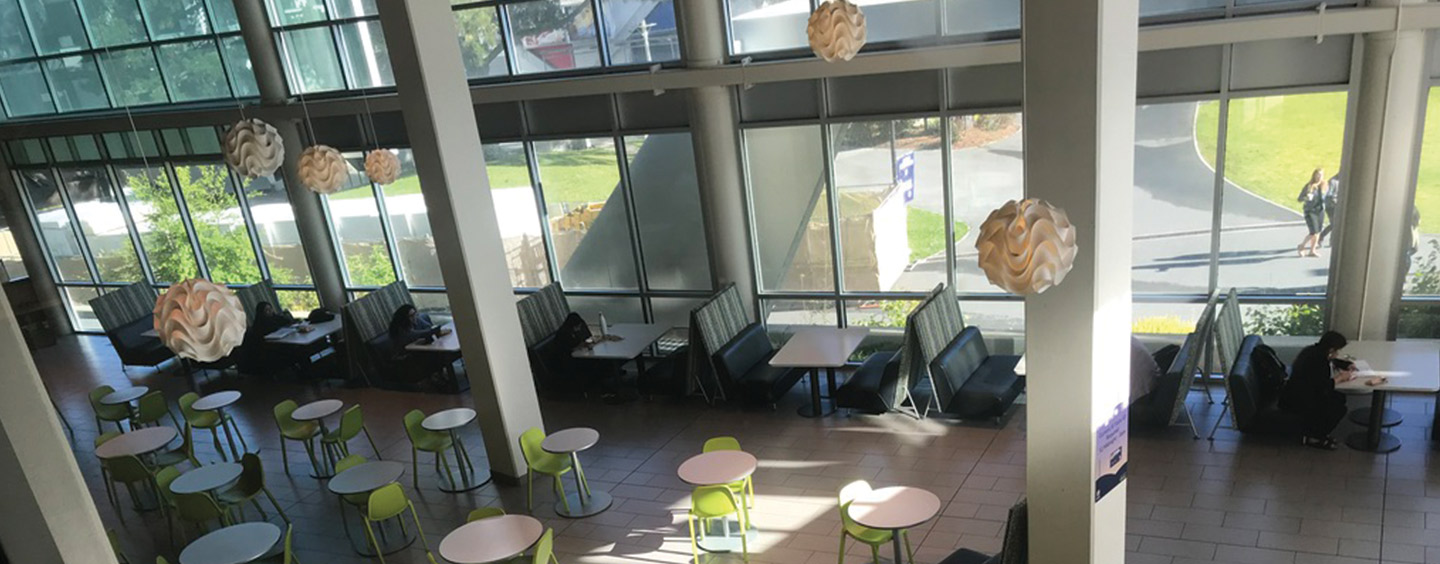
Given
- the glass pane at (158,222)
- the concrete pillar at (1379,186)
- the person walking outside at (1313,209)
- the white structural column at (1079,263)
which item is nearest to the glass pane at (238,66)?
the glass pane at (158,222)

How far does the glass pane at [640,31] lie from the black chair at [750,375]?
3.12 metres

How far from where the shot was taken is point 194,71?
12.7 m

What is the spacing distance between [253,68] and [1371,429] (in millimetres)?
12541

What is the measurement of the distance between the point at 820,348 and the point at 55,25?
12.0 metres

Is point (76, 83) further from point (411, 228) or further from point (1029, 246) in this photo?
point (1029, 246)

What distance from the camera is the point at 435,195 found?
7902 millimetres

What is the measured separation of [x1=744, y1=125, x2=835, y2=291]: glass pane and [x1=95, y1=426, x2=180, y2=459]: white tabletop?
6076mm

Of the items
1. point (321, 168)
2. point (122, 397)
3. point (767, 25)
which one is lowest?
point (122, 397)

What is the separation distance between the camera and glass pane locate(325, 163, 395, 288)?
40.6 ft

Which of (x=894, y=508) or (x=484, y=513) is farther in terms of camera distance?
(x=484, y=513)

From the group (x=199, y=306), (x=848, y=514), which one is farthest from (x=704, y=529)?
(x=199, y=306)

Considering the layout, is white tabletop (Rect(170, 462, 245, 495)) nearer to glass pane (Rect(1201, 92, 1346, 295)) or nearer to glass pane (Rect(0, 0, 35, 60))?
glass pane (Rect(1201, 92, 1346, 295))

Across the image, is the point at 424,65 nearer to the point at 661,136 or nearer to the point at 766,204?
the point at 661,136

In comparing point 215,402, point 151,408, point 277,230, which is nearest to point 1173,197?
point 215,402
